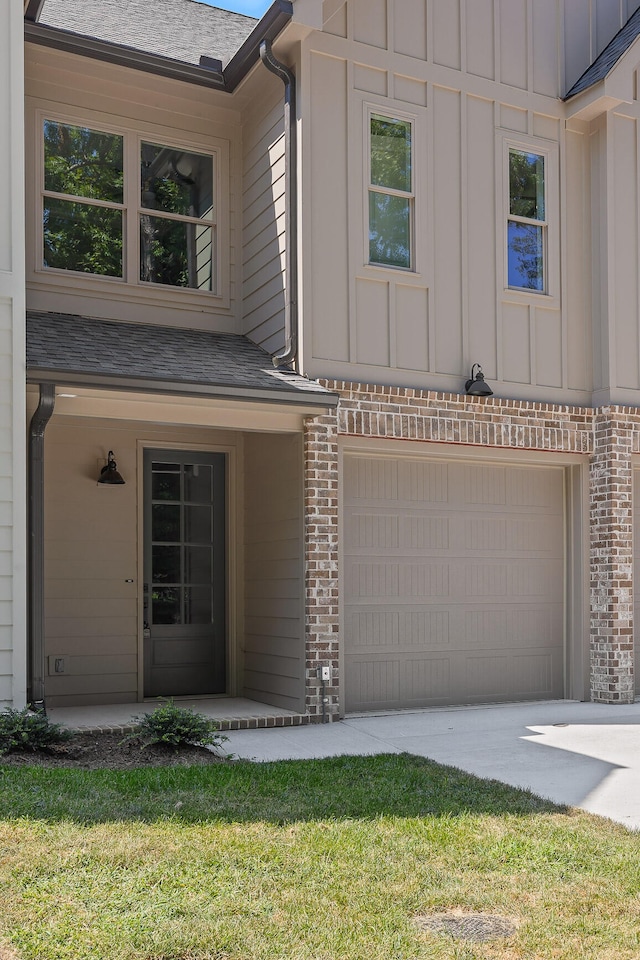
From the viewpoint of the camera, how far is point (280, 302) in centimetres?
932

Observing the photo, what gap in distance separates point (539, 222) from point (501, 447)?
8.15ft

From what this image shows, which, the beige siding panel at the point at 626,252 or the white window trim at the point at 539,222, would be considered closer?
the white window trim at the point at 539,222

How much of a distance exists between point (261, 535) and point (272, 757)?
298 centimetres

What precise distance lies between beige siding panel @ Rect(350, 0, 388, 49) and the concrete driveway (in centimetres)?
638

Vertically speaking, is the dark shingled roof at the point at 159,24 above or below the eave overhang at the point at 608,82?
above

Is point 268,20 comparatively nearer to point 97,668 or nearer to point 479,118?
point 479,118

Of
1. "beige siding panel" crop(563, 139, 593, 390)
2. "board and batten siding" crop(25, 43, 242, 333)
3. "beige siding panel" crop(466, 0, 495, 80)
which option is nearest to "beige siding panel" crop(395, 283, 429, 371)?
"board and batten siding" crop(25, 43, 242, 333)

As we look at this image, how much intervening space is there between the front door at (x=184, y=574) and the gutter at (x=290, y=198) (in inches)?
72.3

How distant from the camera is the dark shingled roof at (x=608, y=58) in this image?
1030 cm

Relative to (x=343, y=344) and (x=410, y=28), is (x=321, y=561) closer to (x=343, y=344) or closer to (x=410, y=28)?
(x=343, y=344)

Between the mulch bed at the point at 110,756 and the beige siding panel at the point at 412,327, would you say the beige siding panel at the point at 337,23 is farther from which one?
the mulch bed at the point at 110,756

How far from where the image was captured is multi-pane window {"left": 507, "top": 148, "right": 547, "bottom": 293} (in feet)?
33.9

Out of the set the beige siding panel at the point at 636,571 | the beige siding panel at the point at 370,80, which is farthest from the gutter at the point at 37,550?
the beige siding panel at the point at 636,571

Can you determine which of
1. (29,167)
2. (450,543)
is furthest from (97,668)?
(29,167)
